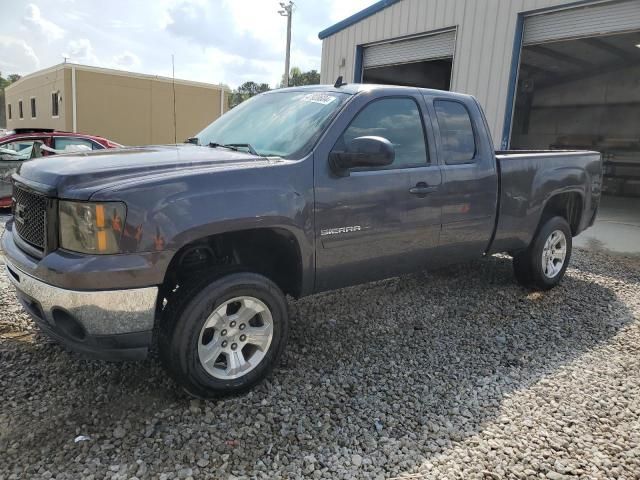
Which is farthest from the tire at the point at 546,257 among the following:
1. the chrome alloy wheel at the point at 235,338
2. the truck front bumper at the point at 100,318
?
the truck front bumper at the point at 100,318

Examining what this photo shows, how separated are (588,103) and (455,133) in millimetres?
19936

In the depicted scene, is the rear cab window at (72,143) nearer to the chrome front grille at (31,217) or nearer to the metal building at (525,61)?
the chrome front grille at (31,217)

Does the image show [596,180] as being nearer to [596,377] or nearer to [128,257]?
[596,377]

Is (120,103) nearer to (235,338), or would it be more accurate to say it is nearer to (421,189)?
(421,189)

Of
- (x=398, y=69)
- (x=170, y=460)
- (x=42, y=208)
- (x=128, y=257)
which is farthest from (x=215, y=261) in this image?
(x=398, y=69)

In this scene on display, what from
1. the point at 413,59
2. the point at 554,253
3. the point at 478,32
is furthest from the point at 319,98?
the point at 413,59

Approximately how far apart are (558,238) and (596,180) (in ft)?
3.09

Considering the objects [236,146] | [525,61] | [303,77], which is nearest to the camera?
[236,146]

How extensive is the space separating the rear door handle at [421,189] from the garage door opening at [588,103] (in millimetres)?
13387

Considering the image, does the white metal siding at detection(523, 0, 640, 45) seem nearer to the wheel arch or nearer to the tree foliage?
the wheel arch

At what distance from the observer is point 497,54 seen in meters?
10.1

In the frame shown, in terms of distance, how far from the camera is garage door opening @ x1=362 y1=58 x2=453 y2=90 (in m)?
15.2

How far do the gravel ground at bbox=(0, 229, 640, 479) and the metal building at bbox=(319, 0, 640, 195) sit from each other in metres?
6.95

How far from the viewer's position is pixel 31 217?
288cm
